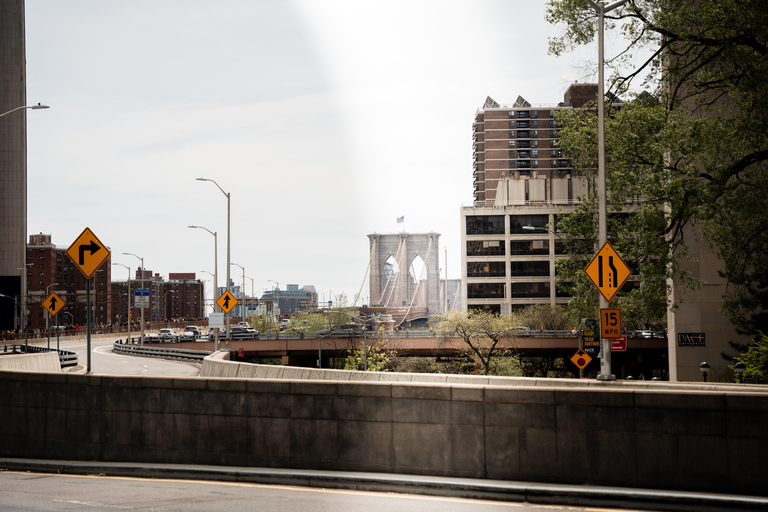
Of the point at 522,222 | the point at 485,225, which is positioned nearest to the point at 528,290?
the point at 522,222

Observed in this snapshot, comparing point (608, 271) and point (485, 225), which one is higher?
point (485, 225)

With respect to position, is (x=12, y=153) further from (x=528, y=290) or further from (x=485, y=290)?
(x=528, y=290)

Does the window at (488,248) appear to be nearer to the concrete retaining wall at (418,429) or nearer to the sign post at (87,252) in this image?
the sign post at (87,252)

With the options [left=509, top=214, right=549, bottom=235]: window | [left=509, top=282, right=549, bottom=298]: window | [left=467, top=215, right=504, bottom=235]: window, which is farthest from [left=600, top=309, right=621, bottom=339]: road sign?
[left=509, top=214, right=549, bottom=235]: window

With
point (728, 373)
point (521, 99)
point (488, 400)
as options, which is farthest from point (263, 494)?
point (521, 99)

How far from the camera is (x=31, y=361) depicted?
27.0 meters

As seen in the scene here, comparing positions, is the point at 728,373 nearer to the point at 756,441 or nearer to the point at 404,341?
the point at 756,441

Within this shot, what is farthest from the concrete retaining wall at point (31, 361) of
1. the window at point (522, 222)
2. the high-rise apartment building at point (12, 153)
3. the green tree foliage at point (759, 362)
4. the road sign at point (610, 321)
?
the high-rise apartment building at point (12, 153)

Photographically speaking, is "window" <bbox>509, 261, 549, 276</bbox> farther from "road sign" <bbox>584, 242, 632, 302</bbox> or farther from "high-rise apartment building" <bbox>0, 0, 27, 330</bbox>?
"road sign" <bbox>584, 242, 632, 302</bbox>

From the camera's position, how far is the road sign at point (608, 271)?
51.2ft

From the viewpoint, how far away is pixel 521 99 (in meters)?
159

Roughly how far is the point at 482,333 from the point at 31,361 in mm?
50682

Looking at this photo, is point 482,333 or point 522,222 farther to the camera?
point 522,222

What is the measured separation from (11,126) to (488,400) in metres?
124
